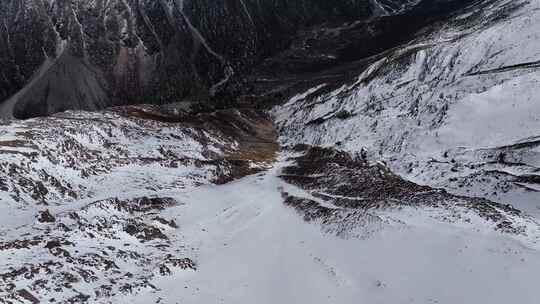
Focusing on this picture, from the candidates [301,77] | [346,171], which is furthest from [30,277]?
[301,77]

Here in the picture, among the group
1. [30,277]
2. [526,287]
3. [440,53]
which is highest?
[440,53]

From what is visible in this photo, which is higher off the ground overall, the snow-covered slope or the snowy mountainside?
the snowy mountainside

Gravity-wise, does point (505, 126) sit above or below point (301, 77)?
below

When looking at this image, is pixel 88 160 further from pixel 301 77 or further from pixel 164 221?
pixel 301 77

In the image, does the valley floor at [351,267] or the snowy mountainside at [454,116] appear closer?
the valley floor at [351,267]

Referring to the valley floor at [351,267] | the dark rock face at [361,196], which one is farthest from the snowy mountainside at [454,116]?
the valley floor at [351,267]

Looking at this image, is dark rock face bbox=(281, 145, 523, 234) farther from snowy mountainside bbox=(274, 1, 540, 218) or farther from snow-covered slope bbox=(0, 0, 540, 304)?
snowy mountainside bbox=(274, 1, 540, 218)

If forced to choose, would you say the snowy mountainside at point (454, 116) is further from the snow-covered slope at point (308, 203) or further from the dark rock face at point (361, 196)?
the dark rock face at point (361, 196)

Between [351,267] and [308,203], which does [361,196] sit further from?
[351,267]

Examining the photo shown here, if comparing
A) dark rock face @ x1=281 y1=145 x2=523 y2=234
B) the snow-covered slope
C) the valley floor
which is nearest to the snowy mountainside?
the snow-covered slope
